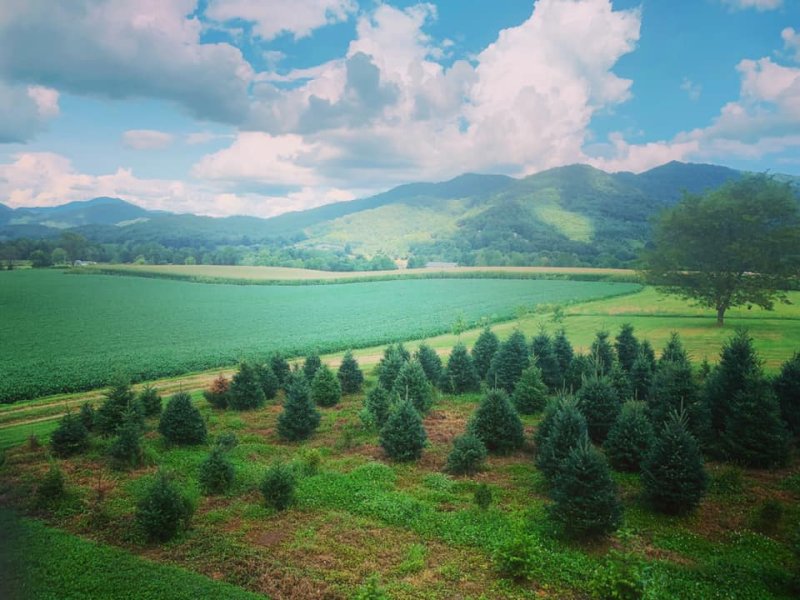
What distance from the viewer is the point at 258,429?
26.3 m

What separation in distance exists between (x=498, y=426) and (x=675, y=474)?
25.9 feet

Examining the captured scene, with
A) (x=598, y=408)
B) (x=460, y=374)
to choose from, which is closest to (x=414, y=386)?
(x=460, y=374)

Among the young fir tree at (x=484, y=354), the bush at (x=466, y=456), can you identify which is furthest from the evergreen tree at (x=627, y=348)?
the bush at (x=466, y=456)

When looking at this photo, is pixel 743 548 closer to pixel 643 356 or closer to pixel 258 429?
pixel 643 356

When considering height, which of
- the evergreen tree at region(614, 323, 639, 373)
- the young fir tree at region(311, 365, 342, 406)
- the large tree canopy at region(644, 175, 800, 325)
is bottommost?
the young fir tree at region(311, 365, 342, 406)

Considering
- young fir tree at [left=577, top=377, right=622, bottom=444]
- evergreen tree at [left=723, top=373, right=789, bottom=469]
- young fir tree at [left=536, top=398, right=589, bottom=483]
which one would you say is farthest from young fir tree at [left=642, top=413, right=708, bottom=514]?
young fir tree at [left=577, top=377, right=622, bottom=444]

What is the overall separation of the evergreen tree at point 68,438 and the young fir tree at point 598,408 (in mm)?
24100

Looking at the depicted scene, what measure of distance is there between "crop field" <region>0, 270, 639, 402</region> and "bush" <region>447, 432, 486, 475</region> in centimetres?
1915

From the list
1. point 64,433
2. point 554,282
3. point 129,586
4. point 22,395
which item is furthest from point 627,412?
point 554,282

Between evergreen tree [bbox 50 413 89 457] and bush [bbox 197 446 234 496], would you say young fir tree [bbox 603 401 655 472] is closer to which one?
bush [bbox 197 446 234 496]

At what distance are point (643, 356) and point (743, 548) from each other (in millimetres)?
17459

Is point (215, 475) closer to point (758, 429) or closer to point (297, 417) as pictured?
point (297, 417)

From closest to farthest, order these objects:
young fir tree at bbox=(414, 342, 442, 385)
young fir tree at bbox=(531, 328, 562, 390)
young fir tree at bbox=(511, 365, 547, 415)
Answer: young fir tree at bbox=(511, 365, 547, 415), young fir tree at bbox=(531, 328, 562, 390), young fir tree at bbox=(414, 342, 442, 385)

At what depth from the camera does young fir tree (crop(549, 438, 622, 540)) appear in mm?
13812
